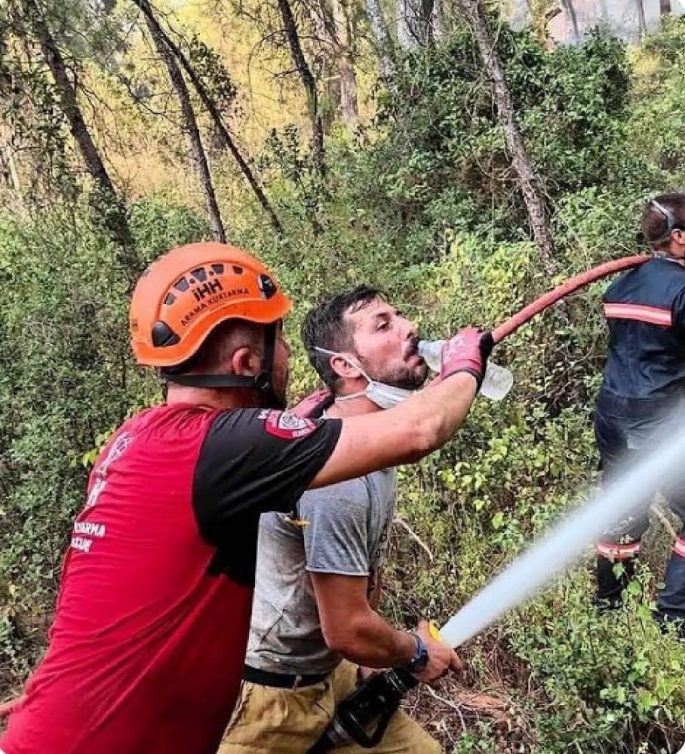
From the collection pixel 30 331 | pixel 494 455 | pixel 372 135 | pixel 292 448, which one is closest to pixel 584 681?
pixel 494 455

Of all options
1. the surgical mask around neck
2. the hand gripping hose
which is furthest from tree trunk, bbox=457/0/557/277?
the surgical mask around neck

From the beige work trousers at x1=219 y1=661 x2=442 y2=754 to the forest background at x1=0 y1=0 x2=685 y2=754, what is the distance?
37.1 inches

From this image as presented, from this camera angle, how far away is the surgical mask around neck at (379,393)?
2.53m

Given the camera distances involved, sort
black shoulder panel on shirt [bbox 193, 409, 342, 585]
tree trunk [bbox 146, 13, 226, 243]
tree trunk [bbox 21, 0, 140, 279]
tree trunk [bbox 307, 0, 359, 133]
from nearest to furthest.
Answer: black shoulder panel on shirt [bbox 193, 409, 342, 585]
tree trunk [bbox 21, 0, 140, 279]
tree trunk [bbox 146, 13, 226, 243]
tree trunk [bbox 307, 0, 359, 133]

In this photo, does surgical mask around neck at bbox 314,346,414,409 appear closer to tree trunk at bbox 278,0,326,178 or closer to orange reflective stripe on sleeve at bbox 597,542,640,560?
orange reflective stripe on sleeve at bbox 597,542,640,560

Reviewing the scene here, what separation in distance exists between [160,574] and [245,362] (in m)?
0.54

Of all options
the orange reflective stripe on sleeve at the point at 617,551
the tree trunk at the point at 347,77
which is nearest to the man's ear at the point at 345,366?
the orange reflective stripe on sleeve at the point at 617,551

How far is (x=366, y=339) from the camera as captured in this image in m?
2.62

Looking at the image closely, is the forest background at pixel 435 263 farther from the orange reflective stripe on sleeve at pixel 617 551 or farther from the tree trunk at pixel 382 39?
the orange reflective stripe on sleeve at pixel 617 551

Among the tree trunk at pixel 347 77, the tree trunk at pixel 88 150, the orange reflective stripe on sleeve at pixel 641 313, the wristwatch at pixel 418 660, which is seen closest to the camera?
the wristwatch at pixel 418 660

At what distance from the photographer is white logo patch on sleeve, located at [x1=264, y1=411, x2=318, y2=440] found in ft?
5.76

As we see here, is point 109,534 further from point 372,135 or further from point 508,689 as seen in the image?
point 372,135

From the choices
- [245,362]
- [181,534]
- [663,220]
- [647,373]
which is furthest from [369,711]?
[663,220]

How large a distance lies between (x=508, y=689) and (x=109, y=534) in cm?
238
